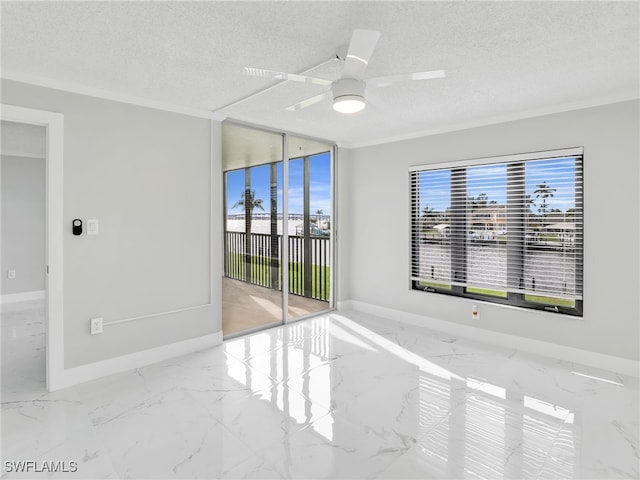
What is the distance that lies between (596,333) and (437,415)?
1837 millimetres

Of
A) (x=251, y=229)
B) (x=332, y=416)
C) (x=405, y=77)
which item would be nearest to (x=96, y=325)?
(x=251, y=229)

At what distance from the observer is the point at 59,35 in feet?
6.75

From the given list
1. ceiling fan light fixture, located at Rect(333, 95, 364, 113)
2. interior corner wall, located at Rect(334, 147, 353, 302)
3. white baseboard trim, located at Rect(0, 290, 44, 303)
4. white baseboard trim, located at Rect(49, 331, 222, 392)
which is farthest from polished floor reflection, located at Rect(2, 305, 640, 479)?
white baseboard trim, located at Rect(0, 290, 44, 303)

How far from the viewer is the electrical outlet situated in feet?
9.68

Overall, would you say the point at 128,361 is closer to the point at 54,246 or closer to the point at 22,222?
the point at 54,246

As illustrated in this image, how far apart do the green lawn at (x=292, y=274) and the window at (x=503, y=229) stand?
1.28m

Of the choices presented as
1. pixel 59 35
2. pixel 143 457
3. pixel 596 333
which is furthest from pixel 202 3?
pixel 596 333

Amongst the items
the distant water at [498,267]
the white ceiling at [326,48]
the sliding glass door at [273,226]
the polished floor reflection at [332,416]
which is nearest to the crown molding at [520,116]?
the white ceiling at [326,48]

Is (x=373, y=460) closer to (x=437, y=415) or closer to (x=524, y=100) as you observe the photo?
(x=437, y=415)

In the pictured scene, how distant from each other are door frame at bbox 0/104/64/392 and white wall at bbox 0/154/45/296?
390cm

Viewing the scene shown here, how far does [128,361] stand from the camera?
315 cm

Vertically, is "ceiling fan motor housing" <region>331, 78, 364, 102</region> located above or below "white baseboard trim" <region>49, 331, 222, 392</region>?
above

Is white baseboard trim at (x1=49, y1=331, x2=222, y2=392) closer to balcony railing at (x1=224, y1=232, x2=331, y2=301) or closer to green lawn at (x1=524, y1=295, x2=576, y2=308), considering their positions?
balcony railing at (x1=224, y1=232, x2=331, y2=301)

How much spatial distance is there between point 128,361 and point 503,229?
376cm
